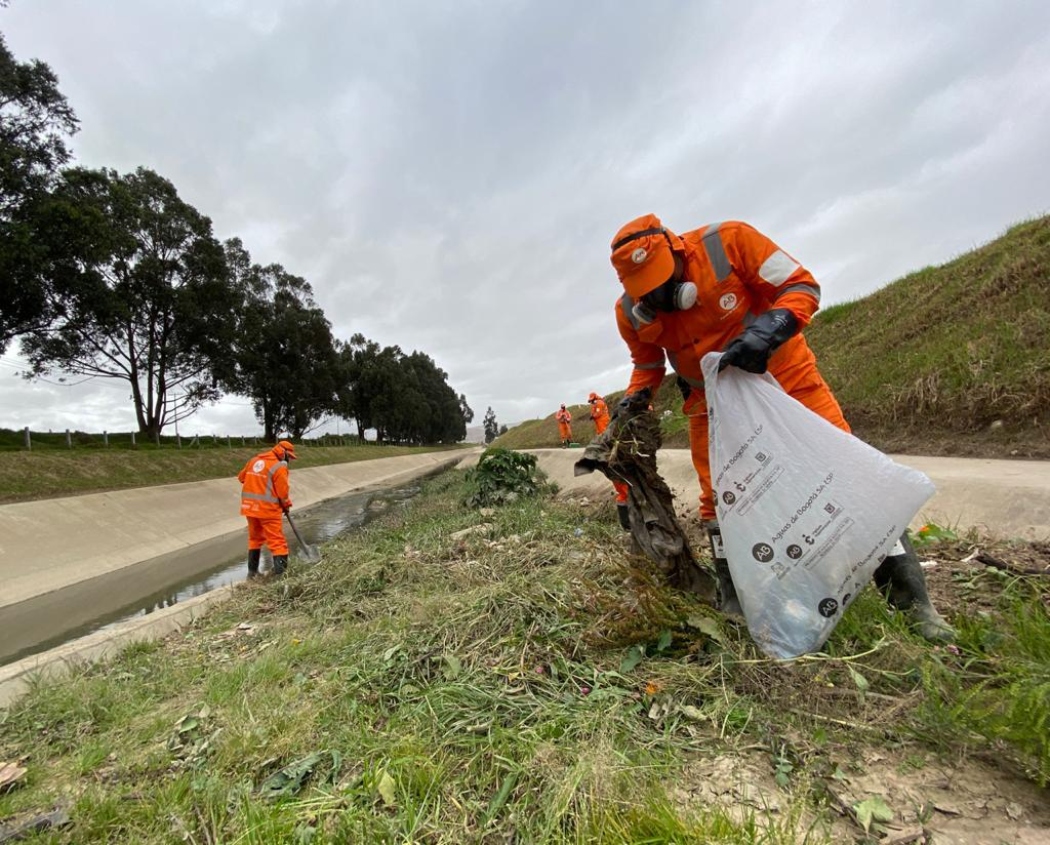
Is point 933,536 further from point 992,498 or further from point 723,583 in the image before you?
point 723,583

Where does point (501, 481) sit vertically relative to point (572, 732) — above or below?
above

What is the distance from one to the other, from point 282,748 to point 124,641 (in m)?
3.84

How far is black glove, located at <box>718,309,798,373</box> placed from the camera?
1.96 m

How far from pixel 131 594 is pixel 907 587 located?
32.3ft

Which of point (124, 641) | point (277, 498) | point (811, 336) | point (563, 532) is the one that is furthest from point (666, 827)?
point (811, 336)

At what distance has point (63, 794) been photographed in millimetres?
1839

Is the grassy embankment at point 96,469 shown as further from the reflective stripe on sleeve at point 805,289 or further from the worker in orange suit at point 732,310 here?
the reflective stripe on sleeve at point 805,289

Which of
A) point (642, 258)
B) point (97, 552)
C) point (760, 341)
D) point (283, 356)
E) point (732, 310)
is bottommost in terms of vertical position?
point (97, 552)

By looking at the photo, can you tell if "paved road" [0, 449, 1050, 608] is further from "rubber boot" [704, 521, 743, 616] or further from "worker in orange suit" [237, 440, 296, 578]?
"worker in orange suit" [237, 440, 296, 578]

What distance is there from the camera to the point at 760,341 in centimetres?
195

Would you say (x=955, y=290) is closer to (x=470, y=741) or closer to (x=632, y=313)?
(x=632, y=313)

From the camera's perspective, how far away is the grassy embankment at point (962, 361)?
18.0 ft

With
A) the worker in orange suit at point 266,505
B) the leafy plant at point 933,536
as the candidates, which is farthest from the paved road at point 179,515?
the worker in orange suit at point 266,505

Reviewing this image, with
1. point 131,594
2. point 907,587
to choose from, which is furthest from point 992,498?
point 131,594
